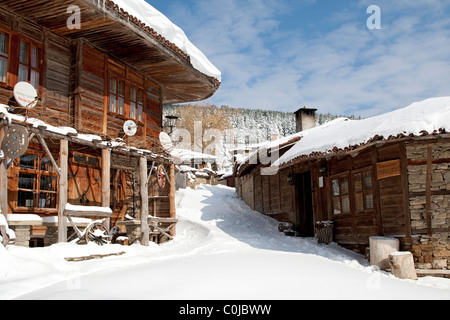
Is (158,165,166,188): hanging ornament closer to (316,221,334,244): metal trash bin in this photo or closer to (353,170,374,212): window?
(316,221,334,244): metal trash bin

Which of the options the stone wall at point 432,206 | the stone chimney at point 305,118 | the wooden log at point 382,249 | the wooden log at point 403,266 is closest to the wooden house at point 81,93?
the wooden log at point 382,249

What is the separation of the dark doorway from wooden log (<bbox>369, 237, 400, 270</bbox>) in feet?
18.6

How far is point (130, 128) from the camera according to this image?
42.7 feet

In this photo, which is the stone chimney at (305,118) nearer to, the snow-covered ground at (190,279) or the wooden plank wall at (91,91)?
the snow-covered ground at (190,279)

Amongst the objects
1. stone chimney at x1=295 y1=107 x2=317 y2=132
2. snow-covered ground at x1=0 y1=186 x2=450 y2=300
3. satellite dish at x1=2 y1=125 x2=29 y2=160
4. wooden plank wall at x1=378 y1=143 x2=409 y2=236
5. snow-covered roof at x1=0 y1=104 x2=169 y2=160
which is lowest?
snow-covered ground at x1=0 y1=186 x2=450 y2=300

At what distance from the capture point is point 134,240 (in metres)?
14.5

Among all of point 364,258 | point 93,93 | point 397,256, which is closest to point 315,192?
point 364,258

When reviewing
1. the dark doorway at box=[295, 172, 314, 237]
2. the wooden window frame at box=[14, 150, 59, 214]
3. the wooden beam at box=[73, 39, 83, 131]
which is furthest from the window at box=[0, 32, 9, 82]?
the dark doorway at box=[295, 172, 314, 237]

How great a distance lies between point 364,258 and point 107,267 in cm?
704

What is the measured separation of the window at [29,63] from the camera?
34.0ft

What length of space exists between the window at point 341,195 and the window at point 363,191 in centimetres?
43

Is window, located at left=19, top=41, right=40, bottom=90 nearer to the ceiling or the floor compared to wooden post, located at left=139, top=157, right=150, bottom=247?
nearer to the ceiling

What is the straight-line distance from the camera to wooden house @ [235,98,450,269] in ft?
33.4
